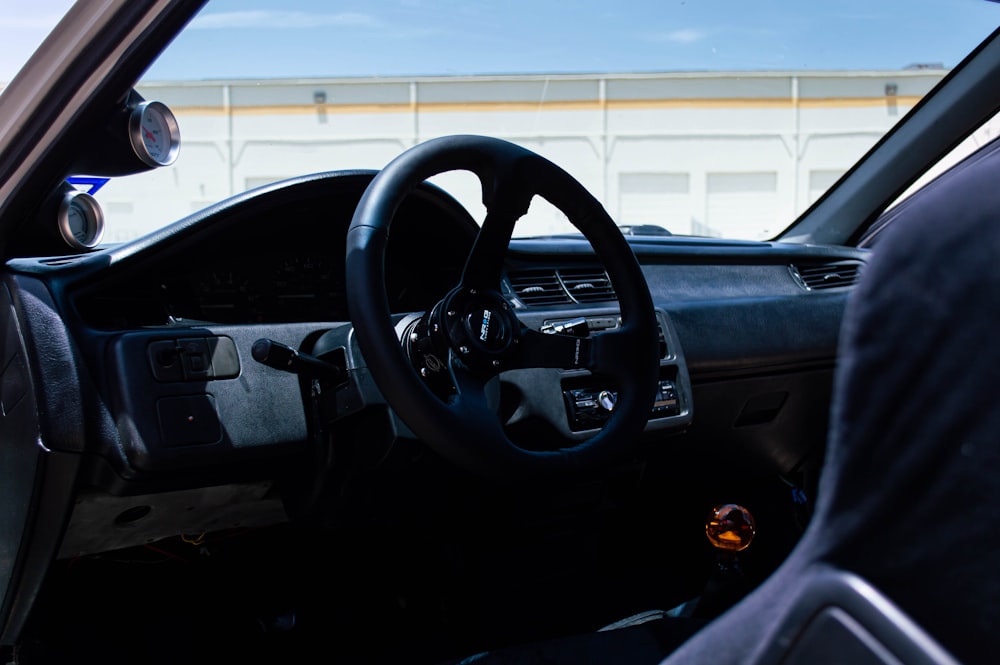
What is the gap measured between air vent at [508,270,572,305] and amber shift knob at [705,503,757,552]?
676mm

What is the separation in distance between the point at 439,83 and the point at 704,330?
1.27 meters

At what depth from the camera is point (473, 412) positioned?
1725 mm

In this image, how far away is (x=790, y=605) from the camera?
29.6 inches

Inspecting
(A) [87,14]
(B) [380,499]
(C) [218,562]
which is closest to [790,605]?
(A) [87,14]

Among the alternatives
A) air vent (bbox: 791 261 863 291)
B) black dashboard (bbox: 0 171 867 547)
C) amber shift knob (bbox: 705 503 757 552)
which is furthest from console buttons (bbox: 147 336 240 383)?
air vent (bbox: 791 261 863 291)

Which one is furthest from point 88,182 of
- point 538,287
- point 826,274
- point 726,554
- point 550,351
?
point 826,274

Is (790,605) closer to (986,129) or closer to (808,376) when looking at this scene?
(808,376)

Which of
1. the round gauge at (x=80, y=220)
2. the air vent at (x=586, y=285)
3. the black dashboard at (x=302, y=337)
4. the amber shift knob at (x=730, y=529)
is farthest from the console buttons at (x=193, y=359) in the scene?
the amber shift knob at (x=730, y=529)

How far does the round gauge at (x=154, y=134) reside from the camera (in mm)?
1670

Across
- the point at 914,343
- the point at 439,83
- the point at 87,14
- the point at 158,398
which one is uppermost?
the point at 439,83

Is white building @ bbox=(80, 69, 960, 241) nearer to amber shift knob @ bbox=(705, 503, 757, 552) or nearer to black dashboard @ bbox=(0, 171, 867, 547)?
black dashboard @ bbox=(0, 171, 867, 547)

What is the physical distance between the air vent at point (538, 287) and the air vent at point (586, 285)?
29mm

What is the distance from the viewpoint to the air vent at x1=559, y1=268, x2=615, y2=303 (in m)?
2.56

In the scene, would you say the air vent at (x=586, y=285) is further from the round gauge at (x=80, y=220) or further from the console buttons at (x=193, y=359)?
the round gauge at (x=80, y=220)
